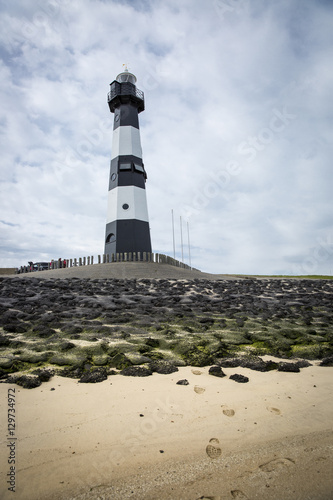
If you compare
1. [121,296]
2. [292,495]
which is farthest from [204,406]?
[121,296]

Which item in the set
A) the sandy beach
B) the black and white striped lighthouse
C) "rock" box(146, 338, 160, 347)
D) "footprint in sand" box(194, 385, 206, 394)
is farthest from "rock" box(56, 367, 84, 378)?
the black and white striped lighthouse

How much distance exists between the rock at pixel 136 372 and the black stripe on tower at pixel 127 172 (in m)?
22.6

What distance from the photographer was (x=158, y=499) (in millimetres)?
1538

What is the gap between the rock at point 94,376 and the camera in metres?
3.07

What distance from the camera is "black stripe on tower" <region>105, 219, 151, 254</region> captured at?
76.4 feet

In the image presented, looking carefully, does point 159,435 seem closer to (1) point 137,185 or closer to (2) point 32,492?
(2) point 32,492

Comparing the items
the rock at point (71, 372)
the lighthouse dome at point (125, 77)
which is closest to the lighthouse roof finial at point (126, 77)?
the lighthouse dome at point (125, 77)

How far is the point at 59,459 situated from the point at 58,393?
1.01m

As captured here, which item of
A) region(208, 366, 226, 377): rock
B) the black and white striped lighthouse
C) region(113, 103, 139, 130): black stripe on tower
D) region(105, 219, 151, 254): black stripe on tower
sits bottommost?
region(208, 366, 226, 377): rock

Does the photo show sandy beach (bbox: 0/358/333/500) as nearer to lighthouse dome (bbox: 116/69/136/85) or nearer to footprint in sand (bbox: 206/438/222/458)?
footprint in sand (bbox: 206/438/222/458)

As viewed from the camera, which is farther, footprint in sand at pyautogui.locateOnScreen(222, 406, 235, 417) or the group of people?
the group of people

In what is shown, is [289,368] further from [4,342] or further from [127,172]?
[127,172]

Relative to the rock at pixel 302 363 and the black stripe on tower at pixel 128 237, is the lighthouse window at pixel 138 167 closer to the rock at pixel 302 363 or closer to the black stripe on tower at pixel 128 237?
the black stripe on tower at pixel 128 237

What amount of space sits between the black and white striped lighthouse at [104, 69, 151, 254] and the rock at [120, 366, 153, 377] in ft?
65.9
